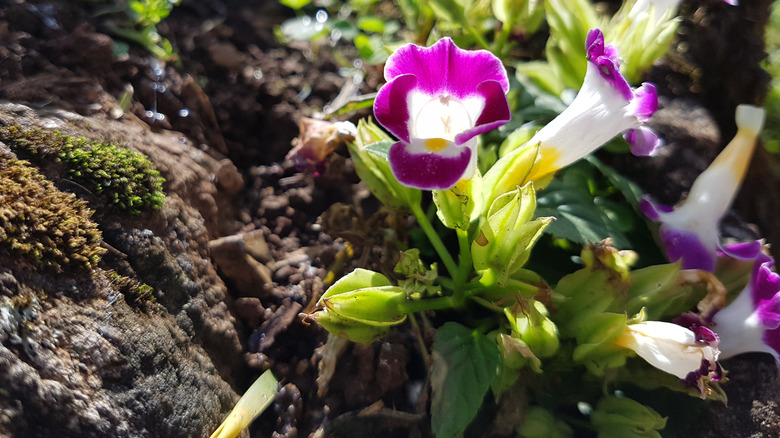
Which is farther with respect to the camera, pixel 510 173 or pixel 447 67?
pixel 510 173

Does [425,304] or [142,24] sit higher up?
[142,24]

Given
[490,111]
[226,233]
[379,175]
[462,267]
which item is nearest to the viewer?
[490,111]

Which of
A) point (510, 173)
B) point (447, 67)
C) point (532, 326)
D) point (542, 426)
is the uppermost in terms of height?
point (447, 67)

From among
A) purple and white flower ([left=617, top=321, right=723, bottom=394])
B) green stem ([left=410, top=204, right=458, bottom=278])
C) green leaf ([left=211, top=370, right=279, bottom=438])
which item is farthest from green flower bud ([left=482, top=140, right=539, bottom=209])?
green leaf ([left=211, top=370, right=279, bottom=438])

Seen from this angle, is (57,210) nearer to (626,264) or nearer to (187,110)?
(187,110)

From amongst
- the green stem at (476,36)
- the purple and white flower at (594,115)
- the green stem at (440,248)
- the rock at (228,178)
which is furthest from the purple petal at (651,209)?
the rock at (228,178)

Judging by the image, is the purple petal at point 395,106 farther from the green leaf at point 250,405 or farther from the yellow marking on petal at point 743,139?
the yellow marking on petal at point 743,139

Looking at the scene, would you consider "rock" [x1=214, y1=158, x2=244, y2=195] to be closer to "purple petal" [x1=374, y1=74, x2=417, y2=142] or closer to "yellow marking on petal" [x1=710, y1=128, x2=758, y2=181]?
"purple petal" [x1=374, y1=74, x2=417, y2=142]

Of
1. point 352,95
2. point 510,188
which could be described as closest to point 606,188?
point 510,188

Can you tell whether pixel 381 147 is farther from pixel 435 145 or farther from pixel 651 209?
pixel 651 209

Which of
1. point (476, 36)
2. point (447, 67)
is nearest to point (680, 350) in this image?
point (447, 67)
